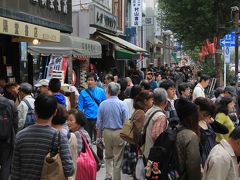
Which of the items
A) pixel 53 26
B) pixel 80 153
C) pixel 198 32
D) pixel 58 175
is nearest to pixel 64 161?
pixel 58 175

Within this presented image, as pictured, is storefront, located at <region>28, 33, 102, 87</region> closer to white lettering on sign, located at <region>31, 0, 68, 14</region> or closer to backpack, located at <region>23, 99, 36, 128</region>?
white lettering on sign, located at <region>31, 0, 68, 14</region>

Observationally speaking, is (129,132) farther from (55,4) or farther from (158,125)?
(55,4)

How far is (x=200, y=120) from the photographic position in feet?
18.4

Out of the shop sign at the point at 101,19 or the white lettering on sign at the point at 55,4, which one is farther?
the shop sign at the point at 101,19

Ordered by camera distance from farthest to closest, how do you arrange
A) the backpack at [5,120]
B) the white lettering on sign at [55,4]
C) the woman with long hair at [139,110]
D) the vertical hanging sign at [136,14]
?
the vertical hanging sign at [136,14], the white lettering on sign at [55,4], the woman with long hair at [139,110], the backpack at [5,120]

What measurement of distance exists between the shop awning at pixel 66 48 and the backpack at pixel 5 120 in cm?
611

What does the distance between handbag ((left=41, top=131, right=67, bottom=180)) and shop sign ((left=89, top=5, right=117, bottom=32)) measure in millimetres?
15575

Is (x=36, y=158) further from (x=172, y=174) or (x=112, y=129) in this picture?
(x=112, y=129)

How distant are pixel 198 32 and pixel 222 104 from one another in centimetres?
2253

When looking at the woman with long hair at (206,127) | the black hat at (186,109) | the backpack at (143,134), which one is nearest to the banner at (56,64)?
the backpack at (143,134)

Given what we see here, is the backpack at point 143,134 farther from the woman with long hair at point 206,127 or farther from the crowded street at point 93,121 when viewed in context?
the woman with long hair at point 206,127

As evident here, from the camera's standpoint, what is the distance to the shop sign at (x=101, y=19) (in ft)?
65.1

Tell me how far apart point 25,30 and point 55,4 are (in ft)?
21.0

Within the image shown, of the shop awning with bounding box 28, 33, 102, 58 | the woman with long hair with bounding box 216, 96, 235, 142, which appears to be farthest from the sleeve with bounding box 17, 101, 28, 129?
the shop awning with bounding box 28, 33, 102, 58
